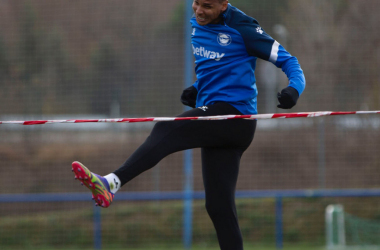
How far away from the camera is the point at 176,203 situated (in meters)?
6.82

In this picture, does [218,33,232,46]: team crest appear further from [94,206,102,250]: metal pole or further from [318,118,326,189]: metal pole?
[318,118,326,189]: metal pole

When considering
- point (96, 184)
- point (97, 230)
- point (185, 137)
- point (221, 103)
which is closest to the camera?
point (96, 184)

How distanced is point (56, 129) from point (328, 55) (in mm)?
4075

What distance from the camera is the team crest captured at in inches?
103

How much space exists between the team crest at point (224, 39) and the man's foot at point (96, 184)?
2.99ft

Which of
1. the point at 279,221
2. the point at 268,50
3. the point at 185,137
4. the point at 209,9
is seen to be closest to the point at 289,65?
the point at 268,50

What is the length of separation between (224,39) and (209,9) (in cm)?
17

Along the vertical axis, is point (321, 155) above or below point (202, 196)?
above

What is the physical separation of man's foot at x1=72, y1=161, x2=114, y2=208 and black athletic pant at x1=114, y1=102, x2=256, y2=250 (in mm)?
118

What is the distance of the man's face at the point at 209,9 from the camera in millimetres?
2592

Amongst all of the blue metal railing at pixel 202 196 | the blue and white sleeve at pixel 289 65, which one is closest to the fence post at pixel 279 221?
the blue metal railing at pixel 202 196

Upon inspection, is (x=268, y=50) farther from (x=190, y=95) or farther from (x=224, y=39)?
(x=190, y=95)

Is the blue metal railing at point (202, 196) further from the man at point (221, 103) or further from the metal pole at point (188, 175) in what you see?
the man at point (221, 103)

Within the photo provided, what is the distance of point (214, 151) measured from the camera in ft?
8.73
